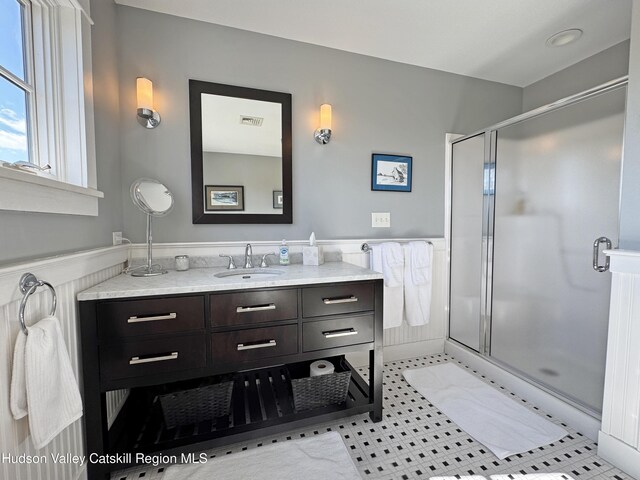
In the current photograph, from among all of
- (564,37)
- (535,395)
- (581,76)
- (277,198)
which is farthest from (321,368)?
(581,76)

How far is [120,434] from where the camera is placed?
133 centimetres

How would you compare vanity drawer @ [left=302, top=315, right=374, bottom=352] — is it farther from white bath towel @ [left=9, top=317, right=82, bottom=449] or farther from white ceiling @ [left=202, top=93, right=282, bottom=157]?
white ceiling @ [left=202, top=93, right=282, bottom=157]

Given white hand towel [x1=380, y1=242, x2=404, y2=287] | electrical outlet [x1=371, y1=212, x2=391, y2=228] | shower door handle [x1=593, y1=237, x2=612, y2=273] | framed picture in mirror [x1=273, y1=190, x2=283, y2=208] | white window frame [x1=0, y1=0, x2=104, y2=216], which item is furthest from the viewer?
electrical outlet [x1=371, y1=212, x2=391, y2=228]

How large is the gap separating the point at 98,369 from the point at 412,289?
1931mm

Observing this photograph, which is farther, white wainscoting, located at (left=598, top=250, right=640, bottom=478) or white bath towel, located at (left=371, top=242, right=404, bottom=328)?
white bath towel, located at (left=371, top=242, right=404, bottom=328)

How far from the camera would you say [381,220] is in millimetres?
2213

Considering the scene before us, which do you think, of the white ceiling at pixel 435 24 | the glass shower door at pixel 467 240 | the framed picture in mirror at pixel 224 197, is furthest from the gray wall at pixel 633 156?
the framed picture in mirror at pixel 224 197

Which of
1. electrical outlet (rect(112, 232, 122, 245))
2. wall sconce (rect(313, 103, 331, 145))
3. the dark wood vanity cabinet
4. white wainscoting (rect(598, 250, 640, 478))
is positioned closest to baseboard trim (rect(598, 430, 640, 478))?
white wainscoting (rect(598, 250, 640, 478))

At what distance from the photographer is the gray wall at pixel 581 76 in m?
1.94

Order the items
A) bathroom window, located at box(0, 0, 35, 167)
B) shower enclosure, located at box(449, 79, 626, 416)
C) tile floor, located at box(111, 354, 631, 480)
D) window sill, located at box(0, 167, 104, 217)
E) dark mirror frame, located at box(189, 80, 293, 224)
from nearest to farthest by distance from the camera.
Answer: window sill, located at box(0, 167, 104, 217), bathroom window, located at box(0, 0, 35, 167), tile floor, located at box(111, 354, 631, 480), shower enclosure, located at box(449, 79, 626, 416), dark mirror frame, located at box(189, 80, 293, 224)

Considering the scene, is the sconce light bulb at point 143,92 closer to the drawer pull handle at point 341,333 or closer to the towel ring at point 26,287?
the towel ring at point 26,287

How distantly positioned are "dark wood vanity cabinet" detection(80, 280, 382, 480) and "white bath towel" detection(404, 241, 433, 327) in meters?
0.73

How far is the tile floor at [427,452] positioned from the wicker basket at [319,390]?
0.48 ft

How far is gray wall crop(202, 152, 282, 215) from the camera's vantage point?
1.79 metres
